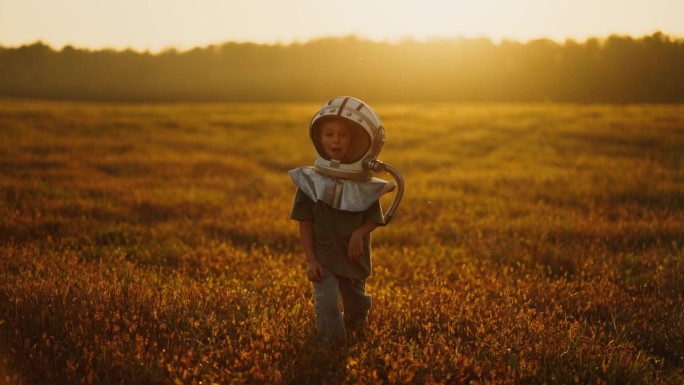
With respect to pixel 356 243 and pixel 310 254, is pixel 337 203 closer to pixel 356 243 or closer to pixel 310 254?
pixel 356 243

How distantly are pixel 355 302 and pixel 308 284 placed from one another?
1433mm

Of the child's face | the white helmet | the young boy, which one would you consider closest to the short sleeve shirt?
the young boy

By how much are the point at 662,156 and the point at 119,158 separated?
15.1 m

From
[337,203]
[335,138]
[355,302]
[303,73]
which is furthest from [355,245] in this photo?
[303,73]

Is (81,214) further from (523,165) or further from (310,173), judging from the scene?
(523,165)

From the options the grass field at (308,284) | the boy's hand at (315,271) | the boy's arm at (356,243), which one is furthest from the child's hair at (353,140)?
the grass field at (308,284)

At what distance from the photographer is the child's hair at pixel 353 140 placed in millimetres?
4531

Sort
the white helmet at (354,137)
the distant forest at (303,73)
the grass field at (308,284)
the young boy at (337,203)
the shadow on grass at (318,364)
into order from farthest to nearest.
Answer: the distant forest at (303,73) → the young boy at (337,203) → the white helmet at (354,137) → the grass field at (308,284) → the shadow on grass at (318,364)

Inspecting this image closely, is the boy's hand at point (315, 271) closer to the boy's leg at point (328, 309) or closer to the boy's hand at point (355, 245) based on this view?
the boy's leg at point (328, 309)

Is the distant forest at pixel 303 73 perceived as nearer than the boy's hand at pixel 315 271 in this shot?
No

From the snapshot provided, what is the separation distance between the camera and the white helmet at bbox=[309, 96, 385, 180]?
14.3ft

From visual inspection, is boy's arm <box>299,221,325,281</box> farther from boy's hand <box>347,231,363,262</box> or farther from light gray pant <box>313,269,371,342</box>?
boy's hand <box>347,231,363,262</box>

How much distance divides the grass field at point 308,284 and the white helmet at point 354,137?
122 centimetres

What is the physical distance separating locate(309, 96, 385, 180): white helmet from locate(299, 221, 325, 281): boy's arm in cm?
44
